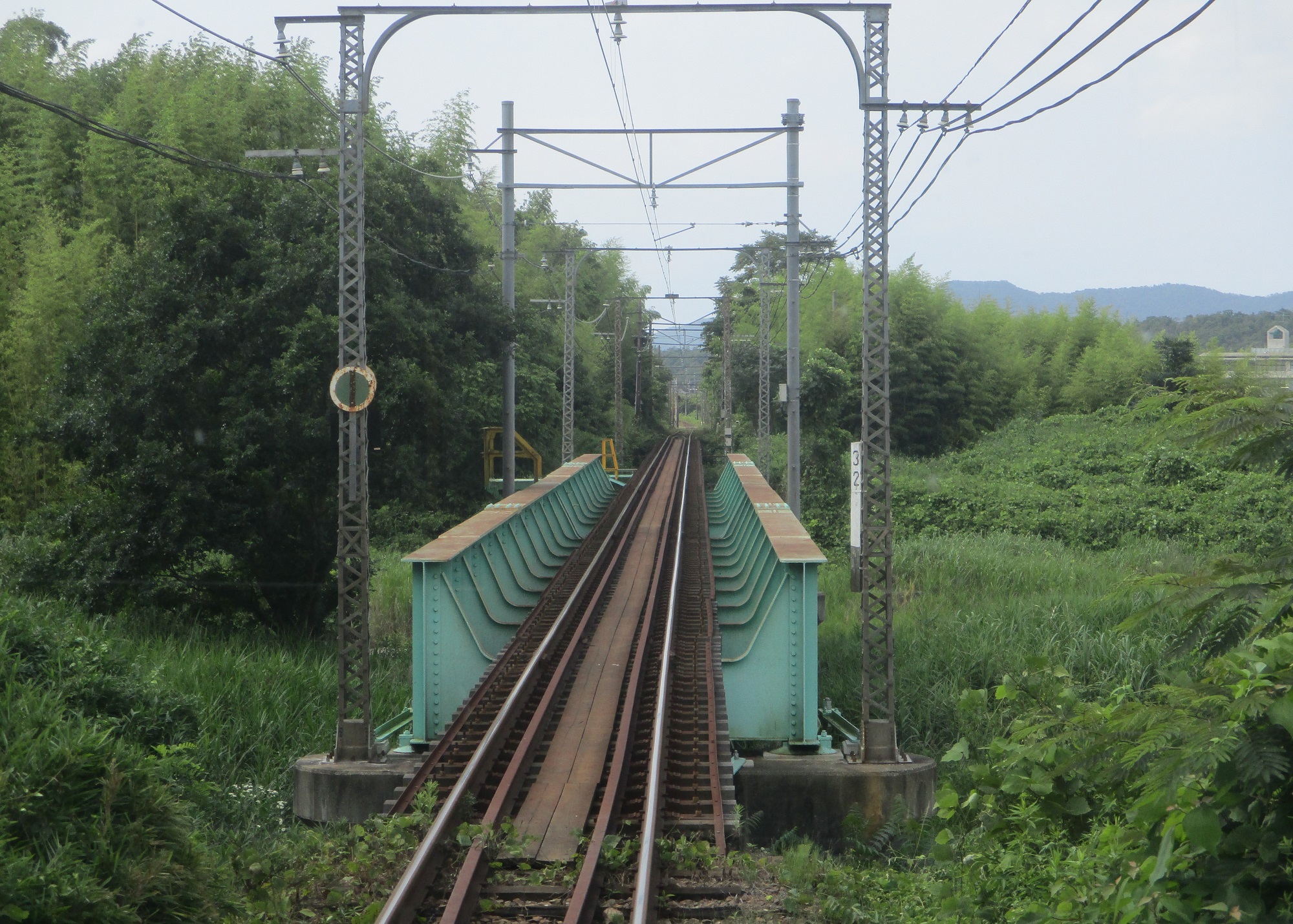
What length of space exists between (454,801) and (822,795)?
3.47 m

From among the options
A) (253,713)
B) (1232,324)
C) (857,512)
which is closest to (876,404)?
(857,512)

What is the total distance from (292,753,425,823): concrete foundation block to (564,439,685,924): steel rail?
1672 millimetres

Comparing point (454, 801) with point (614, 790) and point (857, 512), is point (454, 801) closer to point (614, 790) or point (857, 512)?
point (614, 790)

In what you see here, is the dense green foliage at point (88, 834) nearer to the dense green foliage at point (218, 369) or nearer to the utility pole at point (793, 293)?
the dense green foliage at point (218, 369)

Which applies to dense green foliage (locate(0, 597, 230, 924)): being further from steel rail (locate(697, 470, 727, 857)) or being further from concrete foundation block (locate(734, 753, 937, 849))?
concrete foundation block (locate(734, 753, 937, 849))

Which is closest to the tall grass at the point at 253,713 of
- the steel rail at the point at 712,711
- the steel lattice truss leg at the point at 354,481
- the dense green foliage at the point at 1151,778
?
the steel lattice truss leg at the point at 354,481

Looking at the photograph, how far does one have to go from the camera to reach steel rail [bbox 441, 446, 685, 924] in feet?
16.6

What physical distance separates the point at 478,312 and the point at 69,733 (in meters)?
15.4

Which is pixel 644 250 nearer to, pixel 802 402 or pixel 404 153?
pixel 404 153

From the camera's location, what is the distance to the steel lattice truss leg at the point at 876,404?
29.3 feet

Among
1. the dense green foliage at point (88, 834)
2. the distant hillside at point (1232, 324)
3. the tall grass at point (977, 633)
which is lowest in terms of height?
the tall grass at point (977, 633)

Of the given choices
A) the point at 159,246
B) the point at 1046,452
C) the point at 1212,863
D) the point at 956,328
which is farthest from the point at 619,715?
the point at 956,328

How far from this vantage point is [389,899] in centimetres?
486

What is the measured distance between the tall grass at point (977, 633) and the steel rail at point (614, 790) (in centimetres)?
237
